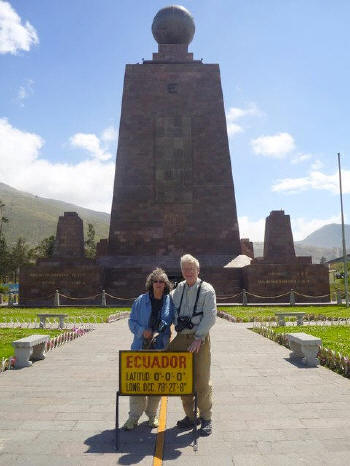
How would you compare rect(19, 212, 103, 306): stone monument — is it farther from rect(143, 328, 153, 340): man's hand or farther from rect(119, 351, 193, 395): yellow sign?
rect(119, 351, 193, 395): yellow sign

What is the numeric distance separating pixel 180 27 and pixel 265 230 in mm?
17037

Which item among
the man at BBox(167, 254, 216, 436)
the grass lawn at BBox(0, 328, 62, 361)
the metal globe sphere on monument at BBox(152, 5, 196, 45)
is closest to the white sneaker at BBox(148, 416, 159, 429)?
the man at BBox(167, 254, 216, 436)

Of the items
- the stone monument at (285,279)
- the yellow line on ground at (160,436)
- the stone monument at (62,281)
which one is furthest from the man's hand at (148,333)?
the stone monument at (62,281)

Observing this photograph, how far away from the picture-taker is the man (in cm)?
526

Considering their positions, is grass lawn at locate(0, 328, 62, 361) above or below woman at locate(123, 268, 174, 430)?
below

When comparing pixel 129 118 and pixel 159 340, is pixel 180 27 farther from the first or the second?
pixel 159 340

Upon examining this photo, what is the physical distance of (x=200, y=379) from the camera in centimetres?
537

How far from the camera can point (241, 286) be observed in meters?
28.5

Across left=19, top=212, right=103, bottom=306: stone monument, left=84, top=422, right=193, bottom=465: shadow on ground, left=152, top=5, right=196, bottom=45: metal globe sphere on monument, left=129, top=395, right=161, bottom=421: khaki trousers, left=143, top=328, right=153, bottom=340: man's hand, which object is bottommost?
left=84, top=422, right=193, bottom=465: shadow on ground

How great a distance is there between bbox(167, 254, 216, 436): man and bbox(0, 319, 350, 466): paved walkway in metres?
0.30

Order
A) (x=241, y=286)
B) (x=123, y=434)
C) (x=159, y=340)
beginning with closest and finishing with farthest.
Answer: (x=123, y=434) → (x=159, y=340) → (x=241, y=286)

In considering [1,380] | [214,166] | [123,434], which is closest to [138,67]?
[214,166]

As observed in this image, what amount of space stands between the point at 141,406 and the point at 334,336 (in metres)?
8.77

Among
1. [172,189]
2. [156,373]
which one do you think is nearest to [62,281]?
[172,189]
